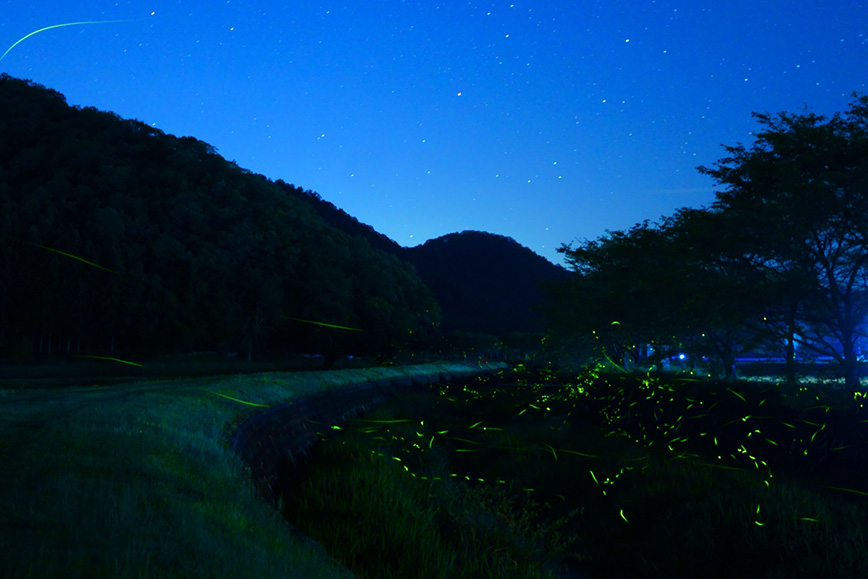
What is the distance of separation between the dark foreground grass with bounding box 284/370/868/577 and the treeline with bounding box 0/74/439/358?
30.9 meters

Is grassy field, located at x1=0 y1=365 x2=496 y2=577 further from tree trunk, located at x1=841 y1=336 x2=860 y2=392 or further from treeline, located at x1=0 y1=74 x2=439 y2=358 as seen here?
treeline, located at x1=0 y1=74 x2=439 y2=358

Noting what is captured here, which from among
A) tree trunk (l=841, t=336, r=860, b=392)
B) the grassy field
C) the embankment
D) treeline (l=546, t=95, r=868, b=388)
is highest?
treeline (l=546, t=95, r=868, b=388)

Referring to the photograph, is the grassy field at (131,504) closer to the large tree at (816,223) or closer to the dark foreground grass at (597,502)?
the dark foreground grass at (597,502)

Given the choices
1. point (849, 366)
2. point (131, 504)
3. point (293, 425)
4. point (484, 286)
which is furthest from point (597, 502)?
point (484, 286)

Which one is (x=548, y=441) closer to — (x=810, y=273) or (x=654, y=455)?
(x=654, y=455)

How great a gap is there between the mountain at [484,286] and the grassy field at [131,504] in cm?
13854

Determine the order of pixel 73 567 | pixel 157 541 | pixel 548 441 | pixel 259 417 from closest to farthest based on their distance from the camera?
pixel 73 567
pixel 157 541
pixel 259 417
pixel 548 441

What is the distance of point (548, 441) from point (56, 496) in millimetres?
16525

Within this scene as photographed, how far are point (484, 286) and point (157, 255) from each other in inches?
5546

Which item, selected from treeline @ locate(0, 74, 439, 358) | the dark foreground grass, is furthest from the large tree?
treeline @ locate(0, 74, 439, 358)

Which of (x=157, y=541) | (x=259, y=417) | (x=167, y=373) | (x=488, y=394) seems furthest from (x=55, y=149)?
(x=157, y=541)

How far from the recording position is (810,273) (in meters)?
22.3

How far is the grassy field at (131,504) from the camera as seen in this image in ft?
14.8

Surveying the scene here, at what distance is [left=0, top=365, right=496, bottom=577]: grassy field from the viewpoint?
4.51 m
